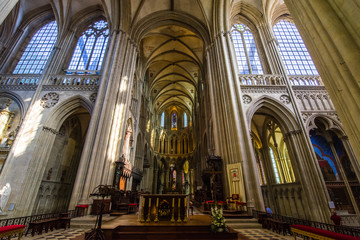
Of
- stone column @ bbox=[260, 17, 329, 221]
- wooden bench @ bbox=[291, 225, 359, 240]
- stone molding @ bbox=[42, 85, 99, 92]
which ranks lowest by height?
wooden bench @ bbox=[291, 225, 359, 240]

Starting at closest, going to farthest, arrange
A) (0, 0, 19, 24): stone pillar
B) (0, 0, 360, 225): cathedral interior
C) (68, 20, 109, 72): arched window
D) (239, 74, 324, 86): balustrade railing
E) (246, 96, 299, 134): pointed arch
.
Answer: (0, 0, 19, 24): stone pillar < (0, 0, 360, 225): cathedral interior < (246, 96, 299, 134): pointed arch < (239, 74, 324, 86): balustrade railing < (68, 20, 109, 72): arched window

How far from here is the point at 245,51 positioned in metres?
14.1

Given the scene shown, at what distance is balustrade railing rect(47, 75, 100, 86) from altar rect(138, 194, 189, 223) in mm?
9926

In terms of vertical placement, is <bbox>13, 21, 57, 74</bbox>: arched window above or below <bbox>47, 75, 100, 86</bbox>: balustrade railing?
above

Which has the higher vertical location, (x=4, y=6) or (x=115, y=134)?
(x=4, y=6)

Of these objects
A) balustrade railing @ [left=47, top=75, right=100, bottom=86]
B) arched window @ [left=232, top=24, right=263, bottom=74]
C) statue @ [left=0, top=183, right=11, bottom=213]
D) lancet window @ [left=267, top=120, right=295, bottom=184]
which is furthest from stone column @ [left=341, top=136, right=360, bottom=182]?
statue @ [left=0, top=183, right=11, bottom=213]

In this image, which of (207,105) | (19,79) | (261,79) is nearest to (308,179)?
(261,79)

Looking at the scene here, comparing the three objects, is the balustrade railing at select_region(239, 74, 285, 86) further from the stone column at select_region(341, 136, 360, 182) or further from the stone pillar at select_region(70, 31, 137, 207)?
the stone pillar at select_region(70, 31, 137, 207)

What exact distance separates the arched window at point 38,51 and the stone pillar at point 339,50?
55.7 feet

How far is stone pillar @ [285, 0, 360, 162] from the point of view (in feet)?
Answer: 10.1

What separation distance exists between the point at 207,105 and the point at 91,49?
11969 millimetres

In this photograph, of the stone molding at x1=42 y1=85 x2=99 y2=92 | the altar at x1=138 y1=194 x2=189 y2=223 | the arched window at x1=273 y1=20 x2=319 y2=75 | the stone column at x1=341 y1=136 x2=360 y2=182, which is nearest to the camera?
the altar at x1=138 y1=194 x2=189 y2=223

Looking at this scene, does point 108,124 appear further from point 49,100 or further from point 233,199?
point 233,199

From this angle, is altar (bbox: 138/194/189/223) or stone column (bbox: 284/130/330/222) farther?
stone column (bbox: 284/130/330/222)
